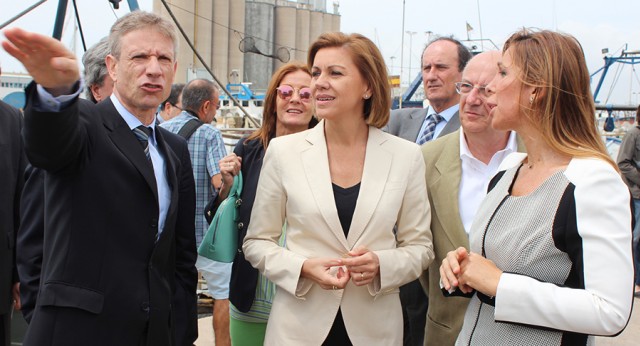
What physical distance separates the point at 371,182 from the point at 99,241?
114cm

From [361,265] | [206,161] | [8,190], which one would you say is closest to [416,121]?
[206,161]

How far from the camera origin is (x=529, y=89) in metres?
1.87

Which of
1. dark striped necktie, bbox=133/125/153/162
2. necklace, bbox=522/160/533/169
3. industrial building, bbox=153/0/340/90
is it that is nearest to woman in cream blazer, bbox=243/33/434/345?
dark striped necktie, bbox=133/125/153/162

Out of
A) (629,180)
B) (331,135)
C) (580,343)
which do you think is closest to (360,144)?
(331,135)

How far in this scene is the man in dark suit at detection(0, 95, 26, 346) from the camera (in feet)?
9.45

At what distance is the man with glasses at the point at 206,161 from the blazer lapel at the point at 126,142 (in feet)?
6.52

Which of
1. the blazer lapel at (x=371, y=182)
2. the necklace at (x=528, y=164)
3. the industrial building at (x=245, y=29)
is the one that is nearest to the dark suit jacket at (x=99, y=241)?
the blazer lapel at (x=371, y=182)

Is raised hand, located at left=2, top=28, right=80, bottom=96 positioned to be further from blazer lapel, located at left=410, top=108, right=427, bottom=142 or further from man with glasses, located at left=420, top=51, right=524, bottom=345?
blazer lapel, located at left=410, top=108, right=427, bottom=142

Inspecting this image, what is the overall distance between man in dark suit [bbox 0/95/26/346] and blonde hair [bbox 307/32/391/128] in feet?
5.07

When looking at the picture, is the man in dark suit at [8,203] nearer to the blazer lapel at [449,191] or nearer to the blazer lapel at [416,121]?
the blazer lapel at [449,191]

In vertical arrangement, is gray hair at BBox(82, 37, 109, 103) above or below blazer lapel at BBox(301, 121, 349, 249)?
above

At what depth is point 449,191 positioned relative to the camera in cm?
284

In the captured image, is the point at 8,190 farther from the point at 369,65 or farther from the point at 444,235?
the point at 444,235

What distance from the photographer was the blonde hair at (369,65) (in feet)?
8.91
